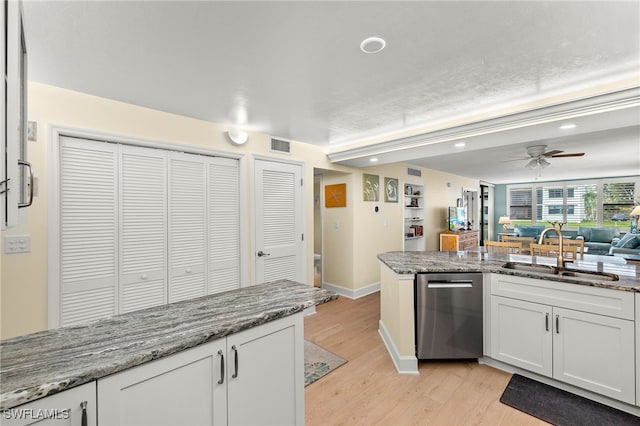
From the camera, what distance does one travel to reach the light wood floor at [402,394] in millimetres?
1963

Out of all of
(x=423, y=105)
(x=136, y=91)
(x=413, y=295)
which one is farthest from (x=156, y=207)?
(x=423, y=105)

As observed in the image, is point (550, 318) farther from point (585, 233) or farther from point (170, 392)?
point (585, 233)

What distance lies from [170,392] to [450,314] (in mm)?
2279

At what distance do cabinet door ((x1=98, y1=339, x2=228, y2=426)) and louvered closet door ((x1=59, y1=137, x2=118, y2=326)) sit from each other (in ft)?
6.24

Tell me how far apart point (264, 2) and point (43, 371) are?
167 cm

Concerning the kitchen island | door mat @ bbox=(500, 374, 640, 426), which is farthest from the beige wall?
door mat @ bbox=(500, 374, 640, 426)

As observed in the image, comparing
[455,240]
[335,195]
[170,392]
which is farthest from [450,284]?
[455,240]

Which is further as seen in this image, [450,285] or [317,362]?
[317,362]

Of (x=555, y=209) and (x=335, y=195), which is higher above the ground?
(x=335, y=195)

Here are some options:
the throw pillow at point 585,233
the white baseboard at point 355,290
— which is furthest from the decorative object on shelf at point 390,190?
the throw pillow at point 585,233

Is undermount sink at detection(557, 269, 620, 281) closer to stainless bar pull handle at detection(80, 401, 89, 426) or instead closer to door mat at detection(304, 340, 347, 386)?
door mat at detection(304, 340, 347, 386)

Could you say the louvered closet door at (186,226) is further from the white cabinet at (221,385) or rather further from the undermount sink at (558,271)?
the undermount sink at (558,271)

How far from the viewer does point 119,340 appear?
1.07m

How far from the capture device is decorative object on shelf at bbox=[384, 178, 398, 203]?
5.34 meters
